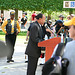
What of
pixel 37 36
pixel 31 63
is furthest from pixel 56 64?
pixel 31 63

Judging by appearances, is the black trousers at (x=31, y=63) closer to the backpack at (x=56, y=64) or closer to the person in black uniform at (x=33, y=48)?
the person in black uniform at (x=33, y=48)

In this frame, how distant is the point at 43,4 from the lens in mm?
32031

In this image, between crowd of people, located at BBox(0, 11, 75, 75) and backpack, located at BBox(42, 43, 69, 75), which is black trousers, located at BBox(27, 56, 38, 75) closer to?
crowd of people, located at BBox(0, 11, 75, 75)

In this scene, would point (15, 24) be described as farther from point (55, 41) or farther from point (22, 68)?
point (55, 41)

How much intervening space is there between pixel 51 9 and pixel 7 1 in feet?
14.6

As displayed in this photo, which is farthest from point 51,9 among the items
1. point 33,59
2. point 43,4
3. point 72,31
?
point 72,31

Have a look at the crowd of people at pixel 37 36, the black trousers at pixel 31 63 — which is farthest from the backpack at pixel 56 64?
the black trousers at pixel 31 63

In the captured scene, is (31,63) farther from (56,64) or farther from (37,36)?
(56,64)

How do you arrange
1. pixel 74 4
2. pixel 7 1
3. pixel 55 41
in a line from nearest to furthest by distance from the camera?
1. pixel 55 41
2. pixel 74 4
3. pixel 7 1

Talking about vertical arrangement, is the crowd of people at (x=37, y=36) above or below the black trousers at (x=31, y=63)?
above

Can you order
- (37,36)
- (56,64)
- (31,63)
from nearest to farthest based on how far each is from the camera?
(56,64), (37,36), (31,63)

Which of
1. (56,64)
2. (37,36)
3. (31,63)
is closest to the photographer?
(56,64)

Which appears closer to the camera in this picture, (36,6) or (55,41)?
(55,41)

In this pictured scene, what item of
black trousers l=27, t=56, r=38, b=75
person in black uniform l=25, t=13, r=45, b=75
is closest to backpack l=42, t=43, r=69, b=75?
person in black uniform l=25, t=13, r=45, b=75
